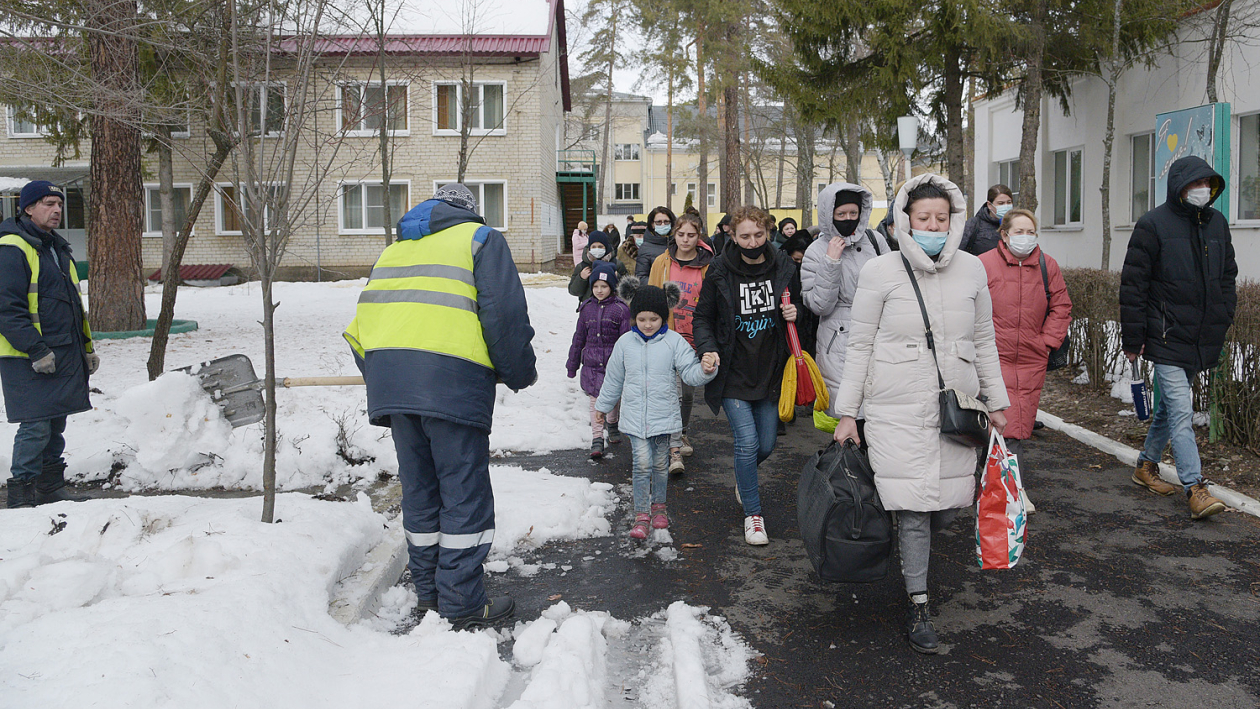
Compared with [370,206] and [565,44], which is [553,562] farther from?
[565,44]

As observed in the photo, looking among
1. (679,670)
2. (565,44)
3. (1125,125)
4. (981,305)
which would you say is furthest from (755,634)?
(565,44)

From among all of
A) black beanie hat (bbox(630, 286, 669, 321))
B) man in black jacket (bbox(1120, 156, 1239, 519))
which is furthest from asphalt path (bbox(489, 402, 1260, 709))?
black beanie hat (bbox(630, 286, 669, 321))

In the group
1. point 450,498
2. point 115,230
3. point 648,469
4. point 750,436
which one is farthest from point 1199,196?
point 115,230

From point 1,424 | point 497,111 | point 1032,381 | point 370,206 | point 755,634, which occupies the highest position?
point 497,111

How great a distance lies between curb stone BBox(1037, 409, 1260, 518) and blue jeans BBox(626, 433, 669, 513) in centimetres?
344

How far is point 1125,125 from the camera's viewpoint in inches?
669

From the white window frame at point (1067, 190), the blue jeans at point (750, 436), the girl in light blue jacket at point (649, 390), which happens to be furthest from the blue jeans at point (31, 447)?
the white window frame at point (1067, 190)

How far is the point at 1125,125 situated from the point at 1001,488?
16187 mm

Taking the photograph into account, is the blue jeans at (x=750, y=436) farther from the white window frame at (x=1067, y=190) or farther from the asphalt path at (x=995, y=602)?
the white window frame at (x=1067, y=190)

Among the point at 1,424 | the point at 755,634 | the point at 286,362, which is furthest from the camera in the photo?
the point at 286,362

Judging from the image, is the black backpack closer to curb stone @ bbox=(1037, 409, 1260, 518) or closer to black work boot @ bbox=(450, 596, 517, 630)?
black work boot @ bbox=(450, 596, 517, 630)

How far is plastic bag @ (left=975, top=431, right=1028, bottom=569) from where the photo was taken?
3734mm

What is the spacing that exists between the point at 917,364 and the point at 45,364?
5054 mm

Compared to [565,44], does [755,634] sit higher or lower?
lower
